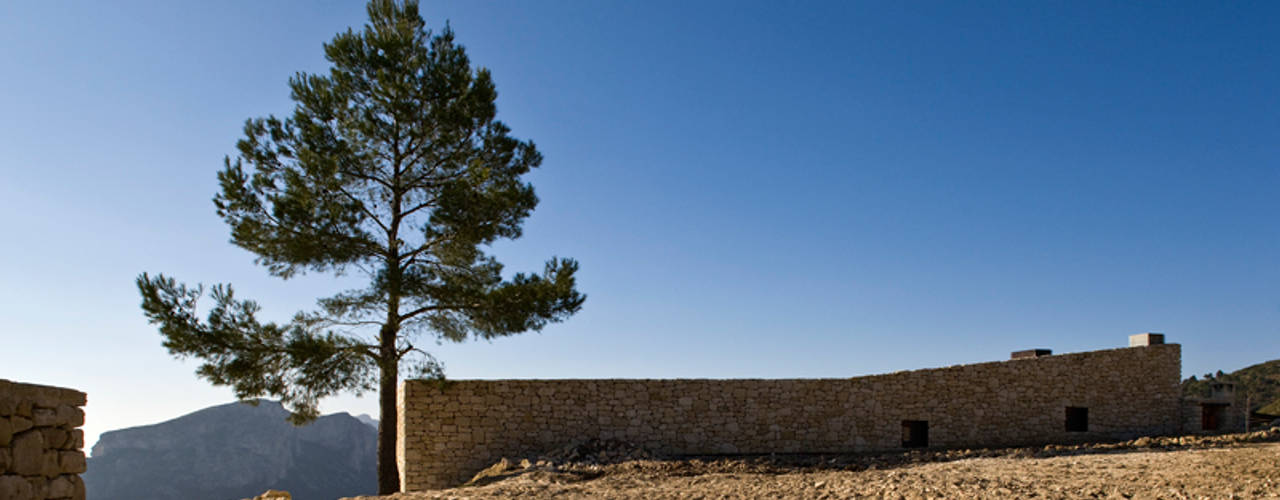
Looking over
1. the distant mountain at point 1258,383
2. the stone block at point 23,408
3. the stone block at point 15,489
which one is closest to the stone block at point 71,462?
the stone block at point 15,489

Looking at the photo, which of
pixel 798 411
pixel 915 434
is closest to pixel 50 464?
pixel 798 411

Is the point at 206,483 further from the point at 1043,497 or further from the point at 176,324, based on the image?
the point at 1043,497

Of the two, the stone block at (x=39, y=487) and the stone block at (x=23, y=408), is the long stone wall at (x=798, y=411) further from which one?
the stone block at (x=23, y=408)

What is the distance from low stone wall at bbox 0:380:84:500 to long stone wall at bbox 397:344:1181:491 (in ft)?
29.7

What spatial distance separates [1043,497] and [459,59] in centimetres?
1235

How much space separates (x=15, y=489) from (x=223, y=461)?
69.9 metres

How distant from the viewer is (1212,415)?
1939 centimetres

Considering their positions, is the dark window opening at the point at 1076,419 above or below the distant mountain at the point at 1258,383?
above

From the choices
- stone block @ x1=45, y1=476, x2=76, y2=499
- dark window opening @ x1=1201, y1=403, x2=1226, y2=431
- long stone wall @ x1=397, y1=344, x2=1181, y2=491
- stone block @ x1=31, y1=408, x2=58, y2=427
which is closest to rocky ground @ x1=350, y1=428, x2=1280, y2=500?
long stone wall @ x1=397, y1=344, x2=1181, y2=491

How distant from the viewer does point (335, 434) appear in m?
75.4

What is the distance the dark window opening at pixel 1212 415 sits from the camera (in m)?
19.2

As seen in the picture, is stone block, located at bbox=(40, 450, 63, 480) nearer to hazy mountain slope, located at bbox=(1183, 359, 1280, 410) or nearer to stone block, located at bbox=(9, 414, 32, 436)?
stone block, located at bbox=(9, 414, 32, 436)

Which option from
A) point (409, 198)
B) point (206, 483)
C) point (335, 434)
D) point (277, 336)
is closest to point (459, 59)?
point (409, 198)

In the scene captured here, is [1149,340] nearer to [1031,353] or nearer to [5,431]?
[1031,353]
